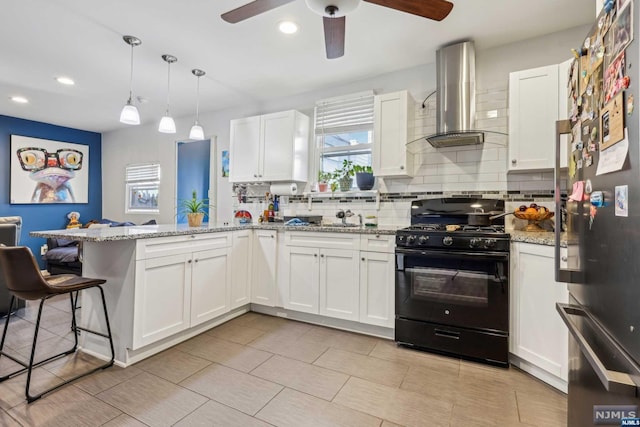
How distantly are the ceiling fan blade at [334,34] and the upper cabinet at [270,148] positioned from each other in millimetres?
1516

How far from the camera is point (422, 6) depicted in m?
1.78

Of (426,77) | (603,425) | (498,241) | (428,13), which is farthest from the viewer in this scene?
(426,77)

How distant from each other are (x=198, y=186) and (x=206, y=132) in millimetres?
840

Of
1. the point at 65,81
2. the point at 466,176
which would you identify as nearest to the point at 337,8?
the point at 466,176

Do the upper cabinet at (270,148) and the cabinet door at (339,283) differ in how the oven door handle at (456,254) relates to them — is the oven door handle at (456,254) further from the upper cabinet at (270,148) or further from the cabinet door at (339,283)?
the upper cabinet at (270,148)

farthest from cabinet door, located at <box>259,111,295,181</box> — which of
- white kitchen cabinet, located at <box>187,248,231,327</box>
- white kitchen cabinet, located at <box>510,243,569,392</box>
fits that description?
white kitchen cabinet, located at <box>510,243,569,392</box>

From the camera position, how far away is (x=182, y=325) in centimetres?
260

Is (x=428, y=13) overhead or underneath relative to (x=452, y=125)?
overhead

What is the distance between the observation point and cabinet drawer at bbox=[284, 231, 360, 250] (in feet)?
9.43

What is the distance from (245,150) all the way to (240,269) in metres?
1.54

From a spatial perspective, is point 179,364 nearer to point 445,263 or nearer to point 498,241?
point 445,263

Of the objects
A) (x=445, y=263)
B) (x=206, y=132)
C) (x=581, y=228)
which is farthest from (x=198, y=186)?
(x=581, y=228)

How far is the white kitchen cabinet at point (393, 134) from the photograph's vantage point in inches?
120

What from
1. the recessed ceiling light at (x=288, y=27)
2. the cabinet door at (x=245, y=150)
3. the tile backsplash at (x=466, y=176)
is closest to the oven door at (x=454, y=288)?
the tile backsplash at (x=466, y=176)
